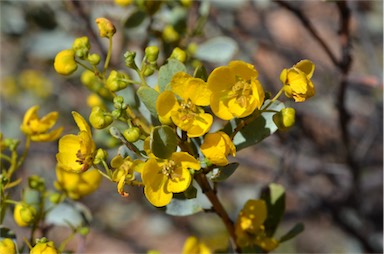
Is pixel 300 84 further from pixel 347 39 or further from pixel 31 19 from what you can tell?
pixel 31 19

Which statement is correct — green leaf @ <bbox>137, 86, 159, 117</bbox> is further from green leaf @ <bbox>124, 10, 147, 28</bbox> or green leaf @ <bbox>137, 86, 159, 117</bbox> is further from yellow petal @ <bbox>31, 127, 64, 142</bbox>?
green leaf @ <bbox>124, 10, 147, 28</bbox>

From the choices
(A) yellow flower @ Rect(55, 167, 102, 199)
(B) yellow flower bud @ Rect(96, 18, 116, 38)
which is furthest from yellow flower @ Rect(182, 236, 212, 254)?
(B) yellow flower bud @ Rect(96, 18, 116, 38)

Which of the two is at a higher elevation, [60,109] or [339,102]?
[339,102]

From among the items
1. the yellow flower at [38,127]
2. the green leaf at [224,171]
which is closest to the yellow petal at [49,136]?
the yellow flower at [38,127]

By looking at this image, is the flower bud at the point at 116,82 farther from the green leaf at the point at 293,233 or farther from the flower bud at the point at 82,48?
the green leaf at the point at 293,233

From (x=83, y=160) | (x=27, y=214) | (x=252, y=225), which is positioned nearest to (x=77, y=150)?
(x=83, y=160)

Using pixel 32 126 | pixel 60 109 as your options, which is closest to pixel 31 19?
pixel 60 109
